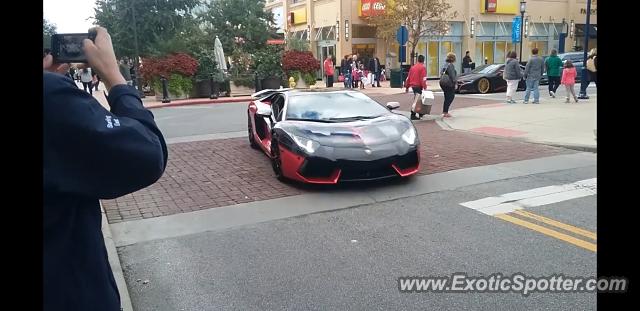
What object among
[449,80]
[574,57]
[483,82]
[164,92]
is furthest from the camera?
[574,57]

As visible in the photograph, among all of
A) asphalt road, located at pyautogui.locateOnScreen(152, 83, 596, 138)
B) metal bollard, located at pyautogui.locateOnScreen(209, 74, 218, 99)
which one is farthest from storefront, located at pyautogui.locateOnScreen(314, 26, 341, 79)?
asphalt road, located at pyautogui.locateOnScreen(152, 83, 596, 138)

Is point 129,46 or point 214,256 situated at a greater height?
point 129,46

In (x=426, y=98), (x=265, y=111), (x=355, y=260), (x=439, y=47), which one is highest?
(x=439, y=47)

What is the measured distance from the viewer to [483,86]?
21.3 metres

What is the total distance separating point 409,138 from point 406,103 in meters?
11.0

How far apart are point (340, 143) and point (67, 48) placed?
4.86 metres

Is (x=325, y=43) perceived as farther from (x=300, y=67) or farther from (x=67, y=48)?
(x=67, y=48)

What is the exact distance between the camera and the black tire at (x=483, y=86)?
2122cm

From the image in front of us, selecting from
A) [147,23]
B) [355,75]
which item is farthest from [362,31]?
[147,23]

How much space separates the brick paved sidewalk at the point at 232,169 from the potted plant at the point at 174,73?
1098 cm

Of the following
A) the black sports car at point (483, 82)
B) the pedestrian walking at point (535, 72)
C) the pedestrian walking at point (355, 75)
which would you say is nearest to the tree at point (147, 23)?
the pedestrian walking at point (355, 75)

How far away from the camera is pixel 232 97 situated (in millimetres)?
21734
